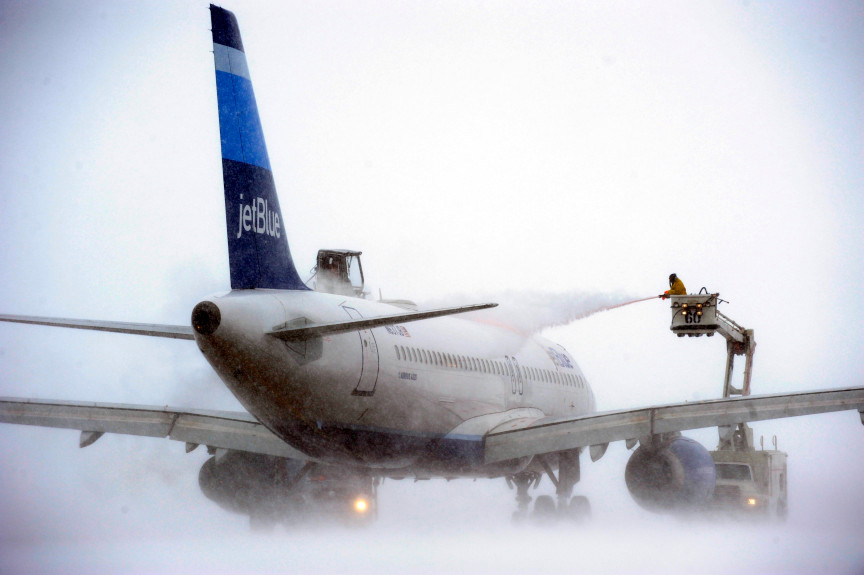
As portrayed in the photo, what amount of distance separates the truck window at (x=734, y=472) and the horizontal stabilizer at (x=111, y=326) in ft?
39.2

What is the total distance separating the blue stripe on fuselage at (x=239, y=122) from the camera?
1262cm

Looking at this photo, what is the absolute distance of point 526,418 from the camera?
18.2 meters

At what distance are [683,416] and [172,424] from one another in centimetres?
805

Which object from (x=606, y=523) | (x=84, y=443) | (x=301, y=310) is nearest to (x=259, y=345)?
Result: (x=301, y=310)

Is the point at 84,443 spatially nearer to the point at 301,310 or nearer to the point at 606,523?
the point at 301,310

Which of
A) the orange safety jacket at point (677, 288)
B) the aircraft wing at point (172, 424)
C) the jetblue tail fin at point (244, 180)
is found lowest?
the aircraft wing at point (172, 424)

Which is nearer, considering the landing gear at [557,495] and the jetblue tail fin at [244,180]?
the jetblue tail fin at [244,180]

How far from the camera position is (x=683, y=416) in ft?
46.5

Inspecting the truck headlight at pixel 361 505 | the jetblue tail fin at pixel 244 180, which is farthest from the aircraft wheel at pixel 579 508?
the jetblue tail fin at pixel 244 180

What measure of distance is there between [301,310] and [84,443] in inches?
202

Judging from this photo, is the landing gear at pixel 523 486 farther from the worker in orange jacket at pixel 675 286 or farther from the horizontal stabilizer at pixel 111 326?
the horizontal stabilizer at pixel 111 326

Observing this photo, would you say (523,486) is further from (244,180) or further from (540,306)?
(244,180)

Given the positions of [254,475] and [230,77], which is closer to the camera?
[230,77]

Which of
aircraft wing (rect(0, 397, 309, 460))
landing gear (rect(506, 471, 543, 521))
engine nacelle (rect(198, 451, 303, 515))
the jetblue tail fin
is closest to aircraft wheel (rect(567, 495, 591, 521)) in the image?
landing gear (rect(506, 471, 543, 521))
